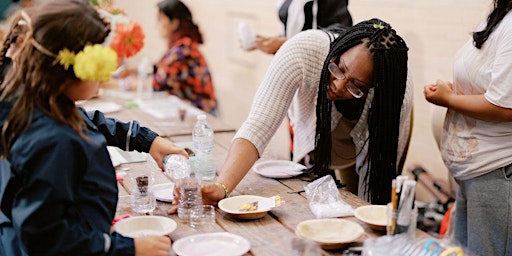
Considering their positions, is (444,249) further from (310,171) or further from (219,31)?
(219,31)

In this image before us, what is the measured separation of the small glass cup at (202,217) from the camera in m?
1.85

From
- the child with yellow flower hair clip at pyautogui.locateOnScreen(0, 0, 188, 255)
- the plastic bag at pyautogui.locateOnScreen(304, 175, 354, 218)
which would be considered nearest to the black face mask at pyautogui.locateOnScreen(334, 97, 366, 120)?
the plastic bag at pyautogui.locateOnScreen(304, 175, 354, 218)

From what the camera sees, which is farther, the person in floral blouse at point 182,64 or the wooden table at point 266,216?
the person in floral blouse at point 182,64

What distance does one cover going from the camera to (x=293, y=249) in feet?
5.28

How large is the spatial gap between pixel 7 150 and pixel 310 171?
1.20 meters

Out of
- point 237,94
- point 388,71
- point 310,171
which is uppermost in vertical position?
point 388,71

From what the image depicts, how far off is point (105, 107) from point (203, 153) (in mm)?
1393

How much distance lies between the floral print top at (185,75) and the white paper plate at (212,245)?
2.61 meters

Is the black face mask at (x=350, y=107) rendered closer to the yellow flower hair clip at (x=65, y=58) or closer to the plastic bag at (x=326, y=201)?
the plastic bag at (x=326, y=201)

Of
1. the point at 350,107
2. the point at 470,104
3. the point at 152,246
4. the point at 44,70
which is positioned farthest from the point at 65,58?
the point at 470,104

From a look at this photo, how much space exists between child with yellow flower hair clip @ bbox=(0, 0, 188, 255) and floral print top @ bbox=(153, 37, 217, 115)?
8.79ft

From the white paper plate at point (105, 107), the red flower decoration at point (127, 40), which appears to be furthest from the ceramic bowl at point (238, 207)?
the white paper plate at point (105, 107)

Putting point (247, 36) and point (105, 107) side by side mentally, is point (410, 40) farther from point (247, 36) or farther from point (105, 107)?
point (105, 107)

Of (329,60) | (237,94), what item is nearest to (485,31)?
(329,60)
